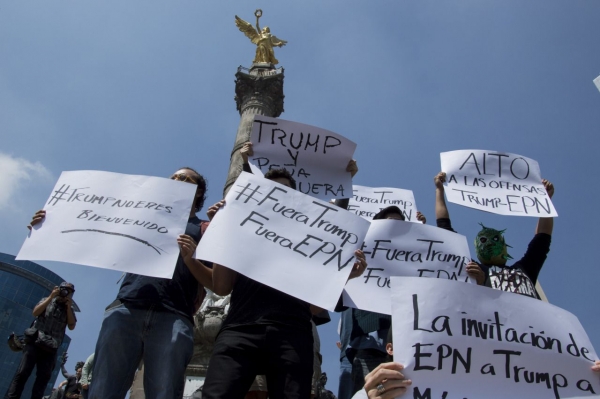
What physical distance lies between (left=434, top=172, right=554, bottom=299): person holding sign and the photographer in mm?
4711

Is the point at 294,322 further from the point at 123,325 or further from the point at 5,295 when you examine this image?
the point at 5,295

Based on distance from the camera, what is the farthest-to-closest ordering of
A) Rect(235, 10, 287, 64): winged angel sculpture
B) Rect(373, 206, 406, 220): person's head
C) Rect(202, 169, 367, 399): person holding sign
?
Rect(235, 10, 287, 64): winged angel sculpture < Rect(373, 206, 406, 220): person's head < Rect(202, 169, 367, 399): person holding sign

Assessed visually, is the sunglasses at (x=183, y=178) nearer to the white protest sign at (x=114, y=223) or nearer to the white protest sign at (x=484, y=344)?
the white protest sign at (x=114, y=223)

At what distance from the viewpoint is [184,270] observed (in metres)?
3.61

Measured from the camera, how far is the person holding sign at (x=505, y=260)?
3.97m

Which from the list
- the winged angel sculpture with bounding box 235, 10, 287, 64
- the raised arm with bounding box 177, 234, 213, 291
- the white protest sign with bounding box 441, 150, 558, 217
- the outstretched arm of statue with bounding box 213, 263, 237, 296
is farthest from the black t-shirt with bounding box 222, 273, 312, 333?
the winged angel sculpture with bounding box 235, 10, 287, 64

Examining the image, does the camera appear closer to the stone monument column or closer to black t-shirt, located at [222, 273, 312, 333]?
black t-shirt, located at [222, 273, 312, 333]

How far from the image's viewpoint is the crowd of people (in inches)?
112

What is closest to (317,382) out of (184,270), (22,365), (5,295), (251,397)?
(251,397)

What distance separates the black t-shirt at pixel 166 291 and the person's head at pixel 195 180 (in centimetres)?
69

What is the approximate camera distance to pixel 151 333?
10.8 ft

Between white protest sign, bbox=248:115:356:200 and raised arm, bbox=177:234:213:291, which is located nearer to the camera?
raised arm, bbox=177:234:213:291

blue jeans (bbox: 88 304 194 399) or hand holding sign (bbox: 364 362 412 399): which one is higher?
blue jeans (bbox: 88 304 194 399)

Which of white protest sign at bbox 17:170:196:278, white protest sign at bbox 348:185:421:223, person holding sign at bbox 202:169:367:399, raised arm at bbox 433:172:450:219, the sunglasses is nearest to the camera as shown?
person holding sign at bbox 202:169:367:399
